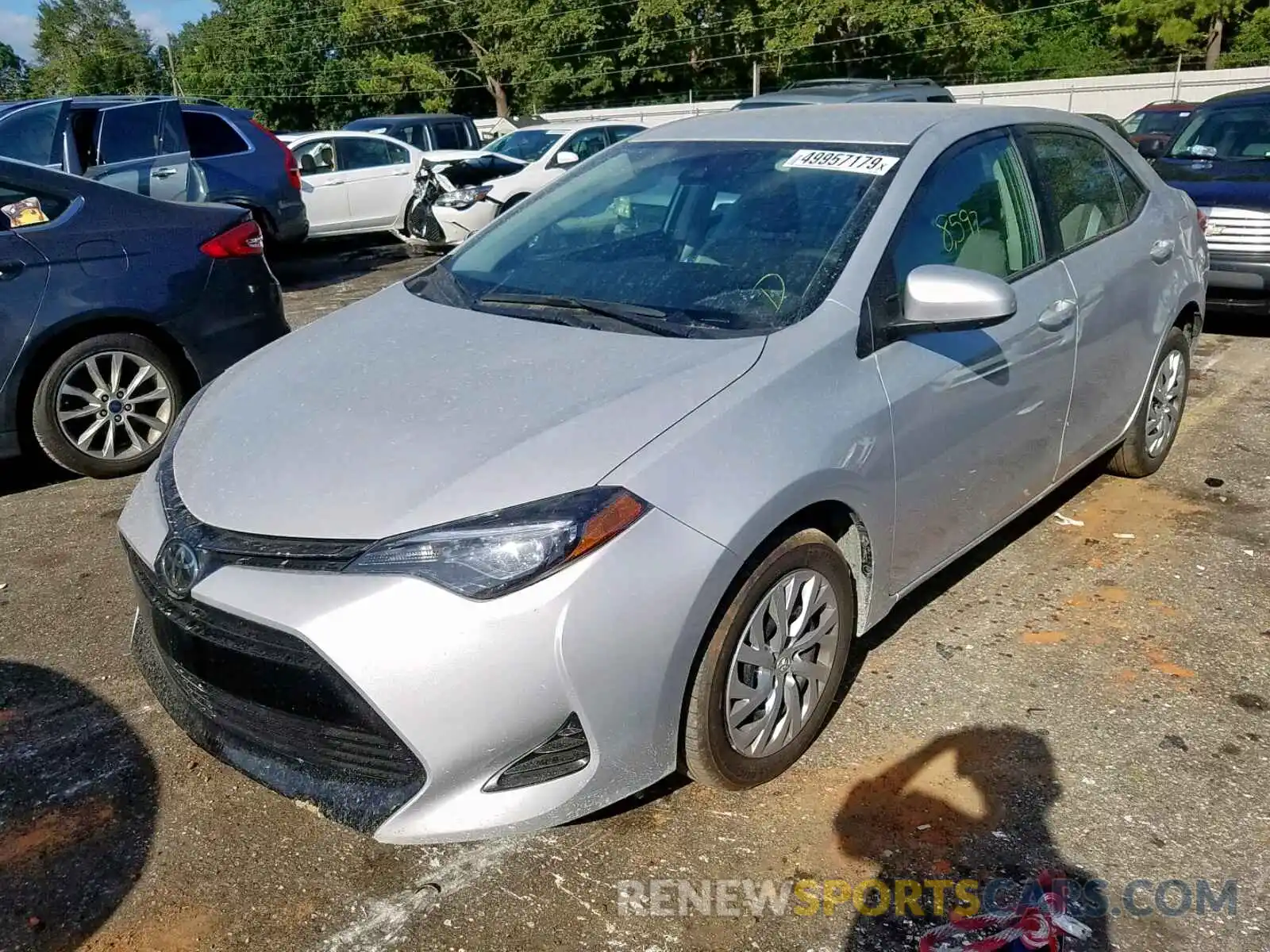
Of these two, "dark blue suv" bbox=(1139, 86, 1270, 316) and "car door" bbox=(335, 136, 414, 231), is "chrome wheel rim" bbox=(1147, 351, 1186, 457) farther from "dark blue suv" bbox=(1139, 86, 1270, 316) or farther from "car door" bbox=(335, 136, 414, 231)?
"car door" bbox=(335, 136, 414, 231)

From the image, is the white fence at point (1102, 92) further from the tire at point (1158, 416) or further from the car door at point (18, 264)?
the tire at point (1158, 416)

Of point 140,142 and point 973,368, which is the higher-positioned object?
point 140,142

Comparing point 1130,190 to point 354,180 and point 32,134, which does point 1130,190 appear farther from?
point 354,180

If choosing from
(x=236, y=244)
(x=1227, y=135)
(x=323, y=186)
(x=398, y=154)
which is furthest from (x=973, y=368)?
(x=398, y=154)

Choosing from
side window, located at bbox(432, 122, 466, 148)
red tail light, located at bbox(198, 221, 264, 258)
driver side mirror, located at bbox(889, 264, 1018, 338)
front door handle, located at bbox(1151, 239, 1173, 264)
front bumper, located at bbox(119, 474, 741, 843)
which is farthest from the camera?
side window, located at bbox(432, 122, 466, 148)

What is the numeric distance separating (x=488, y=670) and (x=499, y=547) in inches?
9.8

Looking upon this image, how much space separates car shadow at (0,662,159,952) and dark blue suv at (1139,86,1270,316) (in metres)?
7.02

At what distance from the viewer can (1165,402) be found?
4.81m

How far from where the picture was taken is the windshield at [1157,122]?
878 inches

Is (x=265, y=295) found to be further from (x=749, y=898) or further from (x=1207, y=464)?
(x=1207, y=464)

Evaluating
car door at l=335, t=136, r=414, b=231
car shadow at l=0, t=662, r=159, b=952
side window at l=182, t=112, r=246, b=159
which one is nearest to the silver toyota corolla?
car shadow at l=0, t=662, r=159, b=952

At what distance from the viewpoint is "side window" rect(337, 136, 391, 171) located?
14.6m

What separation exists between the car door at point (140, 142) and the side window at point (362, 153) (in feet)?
14.5

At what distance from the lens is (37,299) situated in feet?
15.5
